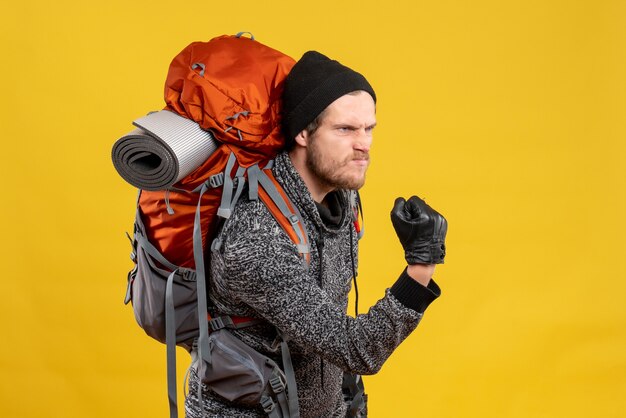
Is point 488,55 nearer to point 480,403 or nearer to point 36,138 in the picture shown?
point 480,403

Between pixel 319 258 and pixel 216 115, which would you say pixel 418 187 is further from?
pixel 216 115

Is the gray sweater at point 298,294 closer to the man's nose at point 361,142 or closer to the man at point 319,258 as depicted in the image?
the man at point 319,258

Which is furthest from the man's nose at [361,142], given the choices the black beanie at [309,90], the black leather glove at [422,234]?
the black leather glove at [422,234]

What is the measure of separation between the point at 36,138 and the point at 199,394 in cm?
199

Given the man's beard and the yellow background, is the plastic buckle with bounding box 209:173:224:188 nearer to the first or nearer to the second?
the man's beard

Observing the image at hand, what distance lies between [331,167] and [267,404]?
70 cm

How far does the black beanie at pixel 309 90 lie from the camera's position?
114 inches

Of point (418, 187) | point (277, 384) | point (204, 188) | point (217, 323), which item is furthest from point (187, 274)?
point (418, 187)

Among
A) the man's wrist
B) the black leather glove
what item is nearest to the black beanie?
the black leather glove

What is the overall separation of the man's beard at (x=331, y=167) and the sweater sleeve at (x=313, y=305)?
0.79ft

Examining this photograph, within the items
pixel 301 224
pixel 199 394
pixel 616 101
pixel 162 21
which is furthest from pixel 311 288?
pixel 616 101

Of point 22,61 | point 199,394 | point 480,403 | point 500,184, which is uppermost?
point 22,61

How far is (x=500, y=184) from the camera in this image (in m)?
4.99

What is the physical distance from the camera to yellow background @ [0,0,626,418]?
4543 millimetres
